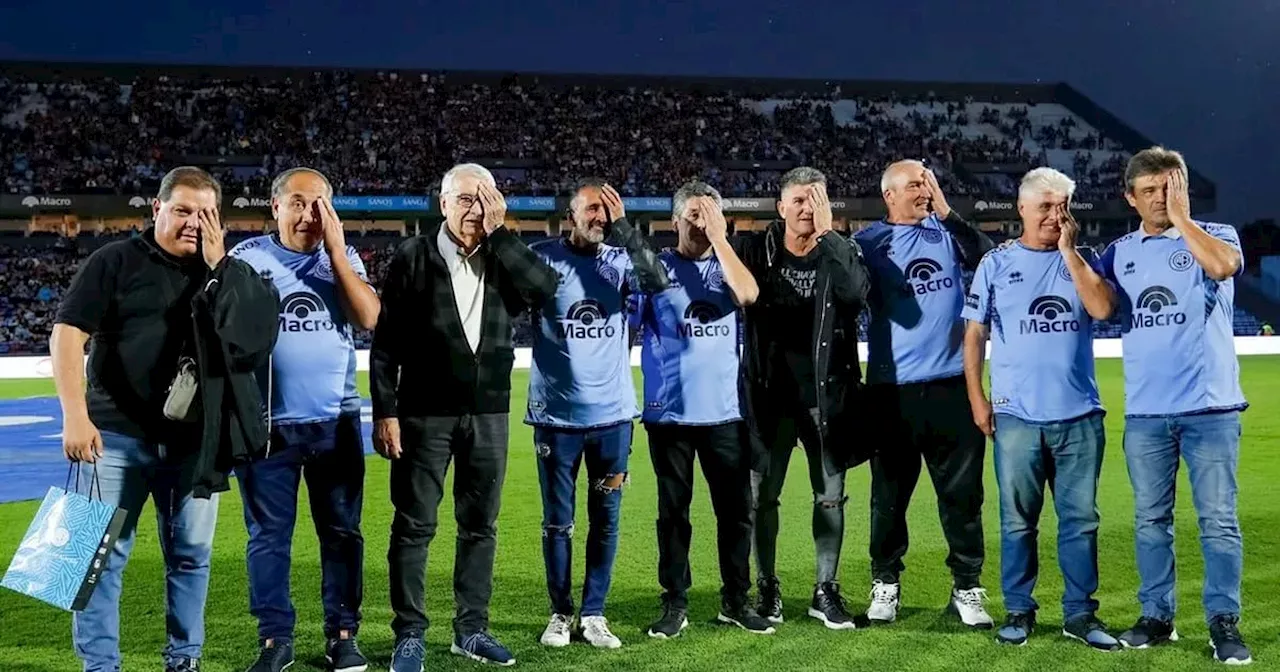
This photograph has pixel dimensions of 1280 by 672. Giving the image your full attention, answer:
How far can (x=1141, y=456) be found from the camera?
4840 millimetres

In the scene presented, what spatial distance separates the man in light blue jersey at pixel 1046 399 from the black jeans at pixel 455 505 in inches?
93.0

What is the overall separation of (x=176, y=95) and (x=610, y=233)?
42.5 metres

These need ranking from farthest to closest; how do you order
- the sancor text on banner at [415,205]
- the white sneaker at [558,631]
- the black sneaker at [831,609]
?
the sancor text on banner at [415,205] → the black sneaker at [831,609] → the white sneaker at [558,631]

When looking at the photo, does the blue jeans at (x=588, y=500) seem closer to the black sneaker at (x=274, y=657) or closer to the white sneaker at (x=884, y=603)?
the black sneaker at (x=274, y=657)

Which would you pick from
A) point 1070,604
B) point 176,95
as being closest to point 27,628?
point 1070,604

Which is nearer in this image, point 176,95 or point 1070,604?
point 1070,604

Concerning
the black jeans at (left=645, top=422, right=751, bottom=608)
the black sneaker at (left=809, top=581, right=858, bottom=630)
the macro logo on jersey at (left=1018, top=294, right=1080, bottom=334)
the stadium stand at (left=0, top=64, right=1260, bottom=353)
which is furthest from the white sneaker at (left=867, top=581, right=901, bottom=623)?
the stadium stand at (left=0, top=64, right=1260, bottom=353)

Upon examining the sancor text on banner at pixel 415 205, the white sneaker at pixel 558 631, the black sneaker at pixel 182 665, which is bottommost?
the white sneaker at pixel 558 631

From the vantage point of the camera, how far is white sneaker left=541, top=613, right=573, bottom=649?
198 inches

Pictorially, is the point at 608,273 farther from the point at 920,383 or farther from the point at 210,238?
the point at 210,238

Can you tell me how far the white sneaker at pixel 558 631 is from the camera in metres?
5.03

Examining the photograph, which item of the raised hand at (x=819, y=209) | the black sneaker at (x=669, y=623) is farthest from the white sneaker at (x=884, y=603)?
the raised hand at (x=819, y=209)

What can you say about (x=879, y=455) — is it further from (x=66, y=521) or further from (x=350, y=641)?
(x=66, y=521)

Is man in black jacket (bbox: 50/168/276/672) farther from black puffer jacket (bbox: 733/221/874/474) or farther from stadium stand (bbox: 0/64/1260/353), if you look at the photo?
stadium stand (bbox: 0/64/1260/353)
